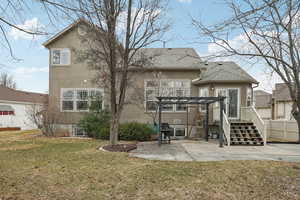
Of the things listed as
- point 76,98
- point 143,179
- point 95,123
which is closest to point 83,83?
point 76,98

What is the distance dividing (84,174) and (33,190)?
3.99ft

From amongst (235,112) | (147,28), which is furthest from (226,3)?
(235,112)

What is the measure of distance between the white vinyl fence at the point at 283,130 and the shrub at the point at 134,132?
9.57 m

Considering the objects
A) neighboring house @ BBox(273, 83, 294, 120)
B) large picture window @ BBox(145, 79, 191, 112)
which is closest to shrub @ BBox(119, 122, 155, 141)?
large picture window @ BBox(145, 79, 191, 112)

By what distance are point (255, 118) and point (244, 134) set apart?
1.43 metres

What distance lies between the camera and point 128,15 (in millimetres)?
8617

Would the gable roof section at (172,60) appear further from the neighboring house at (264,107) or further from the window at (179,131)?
the neighboring house at (264,107)

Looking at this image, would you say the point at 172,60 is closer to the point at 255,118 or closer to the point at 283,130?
the point at 255,118

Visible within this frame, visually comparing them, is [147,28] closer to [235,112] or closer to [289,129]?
[235,112]

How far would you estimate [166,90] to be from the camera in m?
13.9

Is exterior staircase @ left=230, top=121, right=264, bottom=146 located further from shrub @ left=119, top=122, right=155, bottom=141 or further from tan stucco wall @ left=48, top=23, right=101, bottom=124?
tan stucco wall @ left=48, top=23, right=101, bottom=124

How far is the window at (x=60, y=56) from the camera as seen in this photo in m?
14.5

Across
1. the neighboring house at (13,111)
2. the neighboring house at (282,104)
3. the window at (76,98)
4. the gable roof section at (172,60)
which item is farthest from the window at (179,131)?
the neighboring house at (282,104)

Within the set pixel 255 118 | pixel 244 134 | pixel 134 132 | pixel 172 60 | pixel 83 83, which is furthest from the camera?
pixel 172 60
